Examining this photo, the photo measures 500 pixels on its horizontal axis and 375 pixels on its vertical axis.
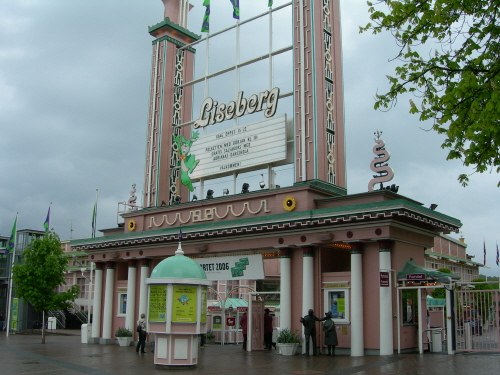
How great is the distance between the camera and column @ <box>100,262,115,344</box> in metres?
28.9

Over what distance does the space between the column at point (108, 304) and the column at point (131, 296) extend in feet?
5.50

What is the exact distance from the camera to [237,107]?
25.8 metres

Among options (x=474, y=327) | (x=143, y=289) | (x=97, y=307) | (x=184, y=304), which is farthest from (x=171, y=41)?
(x=474, y=327)

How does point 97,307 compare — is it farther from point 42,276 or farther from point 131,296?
point 42,276

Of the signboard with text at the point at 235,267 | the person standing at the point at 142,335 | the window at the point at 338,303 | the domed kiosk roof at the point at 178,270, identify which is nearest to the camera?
the domed kiosk roof at the point at 178,270

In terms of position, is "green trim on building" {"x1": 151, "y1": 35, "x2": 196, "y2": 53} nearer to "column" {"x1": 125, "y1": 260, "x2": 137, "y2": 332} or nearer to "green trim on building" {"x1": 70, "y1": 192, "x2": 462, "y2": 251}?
"green trim on building" {"x1": 70, "y1": 192, "x2": 462, "y2": 251}

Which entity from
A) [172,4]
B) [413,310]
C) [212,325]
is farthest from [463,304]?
[172,4]

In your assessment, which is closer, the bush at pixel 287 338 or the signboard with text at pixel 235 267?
the bush at pixel 287 338

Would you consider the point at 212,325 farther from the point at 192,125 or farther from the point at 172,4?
the point at 172,4

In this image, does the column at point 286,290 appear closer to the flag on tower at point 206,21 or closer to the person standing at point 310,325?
the person standing at point 310,325

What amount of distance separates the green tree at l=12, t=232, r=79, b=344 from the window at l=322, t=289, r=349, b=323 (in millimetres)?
16681

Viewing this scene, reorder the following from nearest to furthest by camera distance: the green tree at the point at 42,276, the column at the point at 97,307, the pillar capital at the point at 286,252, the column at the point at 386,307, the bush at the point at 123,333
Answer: the column at the point at 386,307
the pillar capital at the point at 286,252
the bush at the point at 123,333
the column at the point at 97,307
the green tree at the point at 42,276

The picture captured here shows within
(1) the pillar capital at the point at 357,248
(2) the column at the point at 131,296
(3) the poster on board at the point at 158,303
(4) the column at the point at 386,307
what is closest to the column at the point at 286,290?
(1) the pillar capital at the point at 357,248

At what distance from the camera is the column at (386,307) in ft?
61.6
